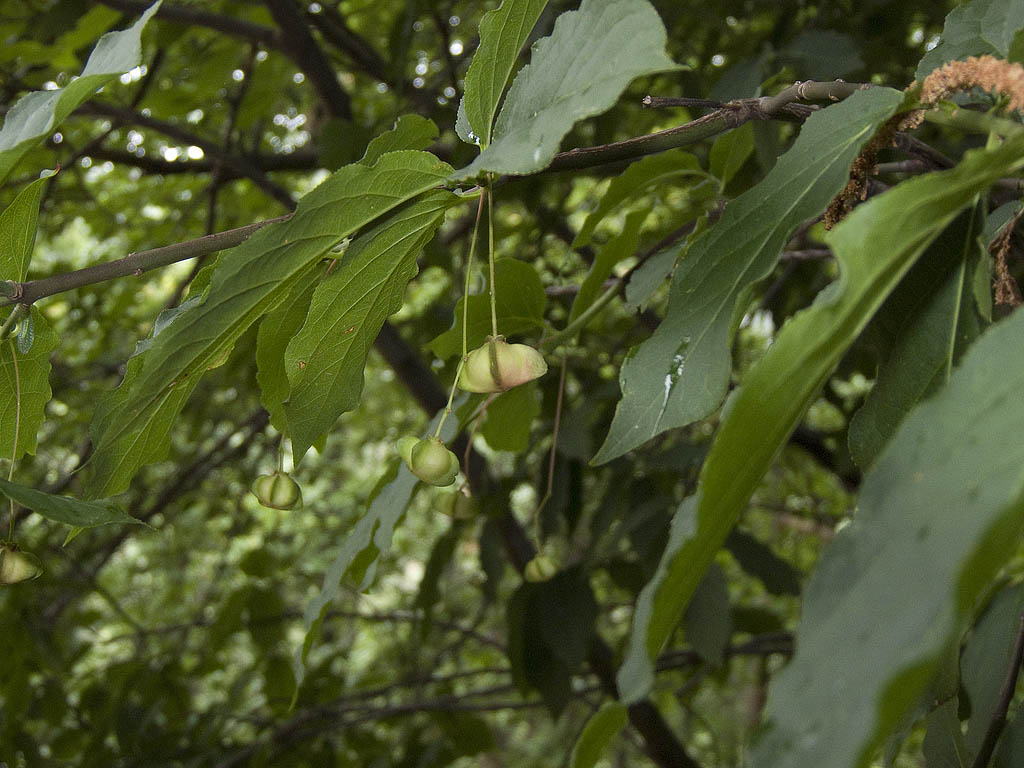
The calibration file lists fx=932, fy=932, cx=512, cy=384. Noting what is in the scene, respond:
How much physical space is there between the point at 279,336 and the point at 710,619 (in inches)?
50.4

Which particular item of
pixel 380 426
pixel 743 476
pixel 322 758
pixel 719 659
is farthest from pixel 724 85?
pixel 380 426

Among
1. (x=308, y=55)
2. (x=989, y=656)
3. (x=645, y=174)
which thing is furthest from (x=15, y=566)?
(x=308, y=55)

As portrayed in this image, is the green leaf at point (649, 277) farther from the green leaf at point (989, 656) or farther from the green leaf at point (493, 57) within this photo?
the green leaf at point (989, 656)

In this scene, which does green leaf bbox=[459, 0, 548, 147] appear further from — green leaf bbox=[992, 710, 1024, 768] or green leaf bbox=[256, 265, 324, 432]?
green leaf bbox=[992, 710, 1024, 768]

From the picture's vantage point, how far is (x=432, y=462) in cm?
85

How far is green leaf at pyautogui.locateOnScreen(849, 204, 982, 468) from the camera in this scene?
677 mm

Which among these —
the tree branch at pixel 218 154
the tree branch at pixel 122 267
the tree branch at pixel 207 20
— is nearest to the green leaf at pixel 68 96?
the tree branch at pixel 122 267

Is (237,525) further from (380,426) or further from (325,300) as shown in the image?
(325,300)

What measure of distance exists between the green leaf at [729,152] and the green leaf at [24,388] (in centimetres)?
74

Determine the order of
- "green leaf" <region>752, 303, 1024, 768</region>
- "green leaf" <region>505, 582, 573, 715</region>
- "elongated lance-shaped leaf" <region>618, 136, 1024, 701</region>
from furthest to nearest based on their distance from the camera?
"green leaf" <region>505, 582, 573, 715</region>, "elongated lance-shaped leaf" <region>618, 136, 1024, 701</region>, "green leaf" <region>752, 303, 1024, 768</region>

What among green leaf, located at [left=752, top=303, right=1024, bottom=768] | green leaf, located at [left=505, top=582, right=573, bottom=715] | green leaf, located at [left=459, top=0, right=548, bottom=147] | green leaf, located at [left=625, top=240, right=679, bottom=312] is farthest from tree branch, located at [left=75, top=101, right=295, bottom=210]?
green leaf, located at [left=752, top=303, right=1024, bottom=768]

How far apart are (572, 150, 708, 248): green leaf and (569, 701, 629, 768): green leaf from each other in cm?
55

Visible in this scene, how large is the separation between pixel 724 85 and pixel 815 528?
2635mm

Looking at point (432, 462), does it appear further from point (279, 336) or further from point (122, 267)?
point (122, 267)
